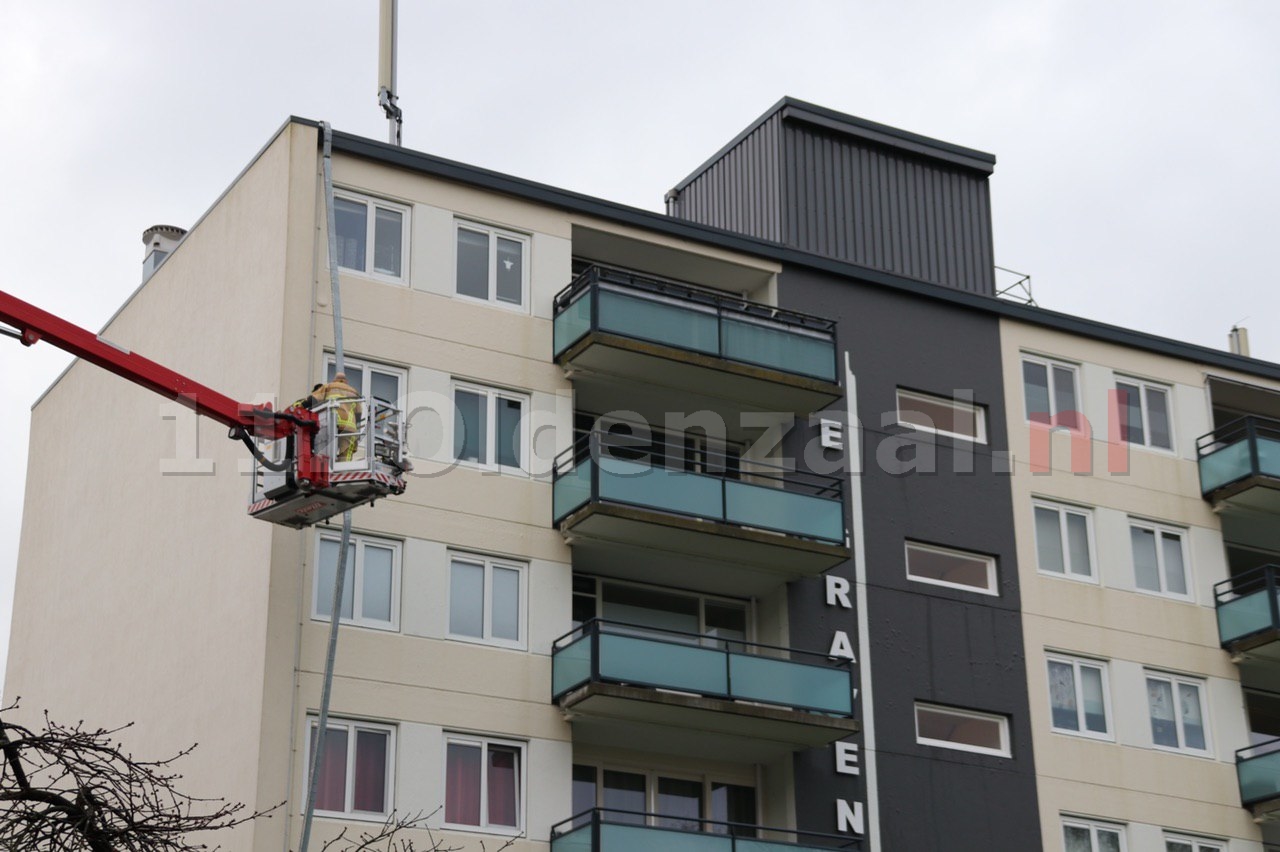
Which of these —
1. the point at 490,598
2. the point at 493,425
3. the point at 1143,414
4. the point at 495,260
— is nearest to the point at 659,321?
the point at 495,260

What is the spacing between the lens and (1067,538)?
36781 millimetres

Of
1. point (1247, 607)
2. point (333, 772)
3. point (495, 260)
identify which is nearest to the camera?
point (333, 772)

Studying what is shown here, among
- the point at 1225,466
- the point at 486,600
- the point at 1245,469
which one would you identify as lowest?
the point at 486,600

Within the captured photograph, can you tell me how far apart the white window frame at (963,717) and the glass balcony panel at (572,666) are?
20.7ft

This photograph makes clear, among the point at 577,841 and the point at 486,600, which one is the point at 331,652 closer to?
the point at 486,600

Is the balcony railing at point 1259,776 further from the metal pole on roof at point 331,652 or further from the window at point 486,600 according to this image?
the metal pole on roof at point 331,652

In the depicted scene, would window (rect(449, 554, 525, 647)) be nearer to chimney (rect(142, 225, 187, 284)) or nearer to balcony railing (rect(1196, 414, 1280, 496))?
chimney (rect(142, 225, 187, 284))

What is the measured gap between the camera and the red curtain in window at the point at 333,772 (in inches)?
1120

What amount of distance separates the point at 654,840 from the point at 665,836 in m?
0.20

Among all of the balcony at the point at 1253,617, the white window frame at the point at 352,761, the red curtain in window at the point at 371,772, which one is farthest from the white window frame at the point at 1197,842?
the red curtain in window at the point at 371,772

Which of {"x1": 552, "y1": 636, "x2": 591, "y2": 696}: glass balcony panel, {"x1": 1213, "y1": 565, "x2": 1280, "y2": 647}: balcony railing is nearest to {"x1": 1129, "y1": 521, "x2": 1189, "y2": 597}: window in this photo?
{"x1": 1213, "y1": 565, "x2": 1280, "y2": 647}: balcony railing

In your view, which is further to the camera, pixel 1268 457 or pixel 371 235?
pixel 1268 457

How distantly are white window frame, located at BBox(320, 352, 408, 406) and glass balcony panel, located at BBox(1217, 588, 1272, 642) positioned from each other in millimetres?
15884

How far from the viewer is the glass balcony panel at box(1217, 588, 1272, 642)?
36675 millimetres
